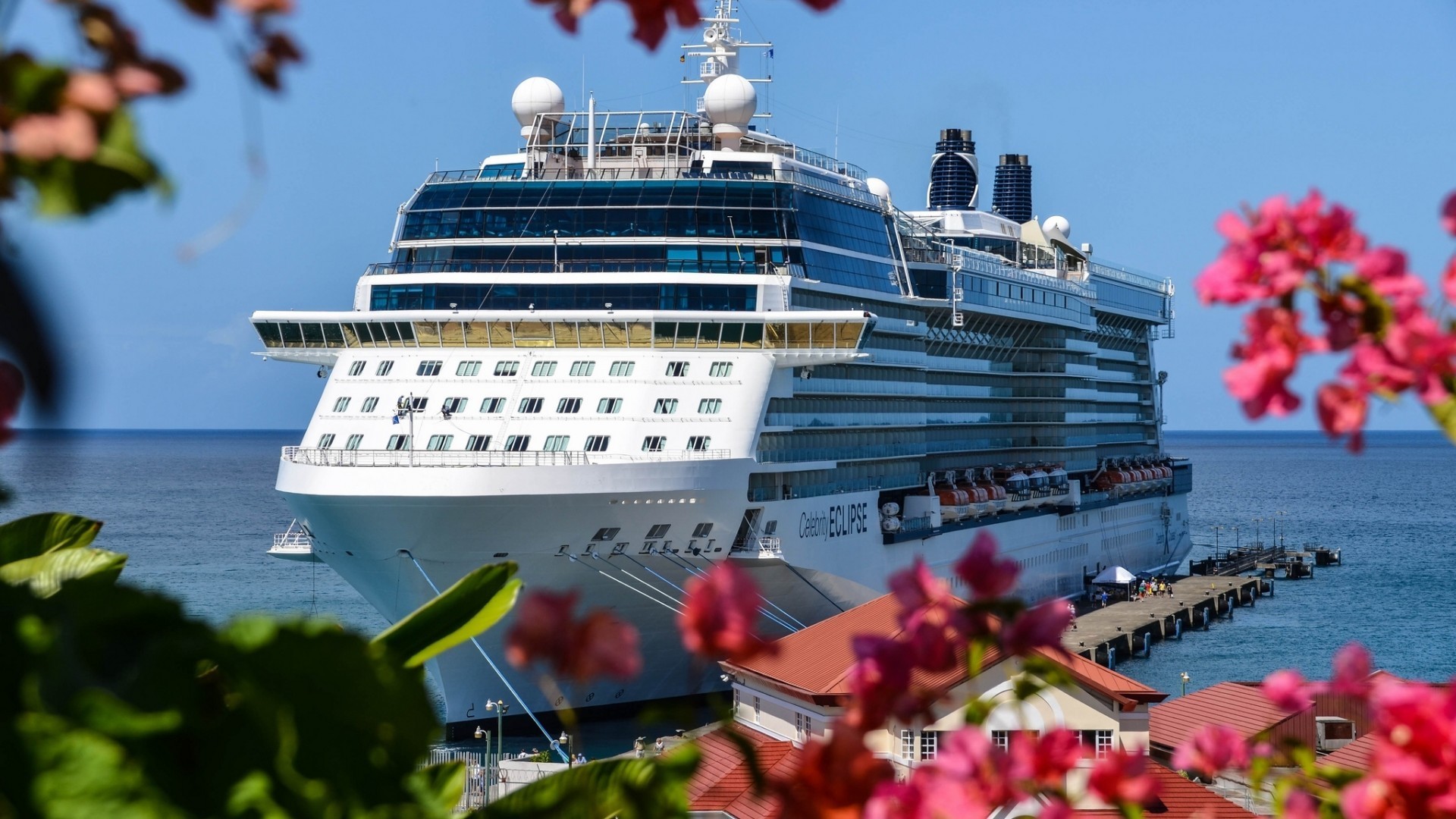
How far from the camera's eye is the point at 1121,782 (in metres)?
3.01

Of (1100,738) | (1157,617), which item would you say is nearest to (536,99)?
(1100,738)

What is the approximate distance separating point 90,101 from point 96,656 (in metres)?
1.16

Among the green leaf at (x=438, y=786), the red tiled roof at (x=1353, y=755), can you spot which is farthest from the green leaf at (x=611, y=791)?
the red tiled roof at (x=1353, y=755)

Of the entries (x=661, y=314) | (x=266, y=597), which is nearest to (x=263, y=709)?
(x=661, y=314)

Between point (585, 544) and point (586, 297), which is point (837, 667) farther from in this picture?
point (586, 297)

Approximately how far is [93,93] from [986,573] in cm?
173

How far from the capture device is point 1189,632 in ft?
190

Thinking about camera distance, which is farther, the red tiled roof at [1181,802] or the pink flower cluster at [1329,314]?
the red tiled roof at [1181,802]

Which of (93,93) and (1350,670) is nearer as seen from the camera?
(93,93)

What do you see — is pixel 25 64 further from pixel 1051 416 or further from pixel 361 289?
pixel 1051 416

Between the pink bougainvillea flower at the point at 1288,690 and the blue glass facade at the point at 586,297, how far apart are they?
2932 cm

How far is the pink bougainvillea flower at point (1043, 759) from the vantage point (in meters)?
2.96

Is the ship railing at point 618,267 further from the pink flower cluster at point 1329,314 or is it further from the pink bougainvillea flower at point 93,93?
the pink bougainvillea flower at point 93,93

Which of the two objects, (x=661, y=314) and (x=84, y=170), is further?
(x=661, y=314)
